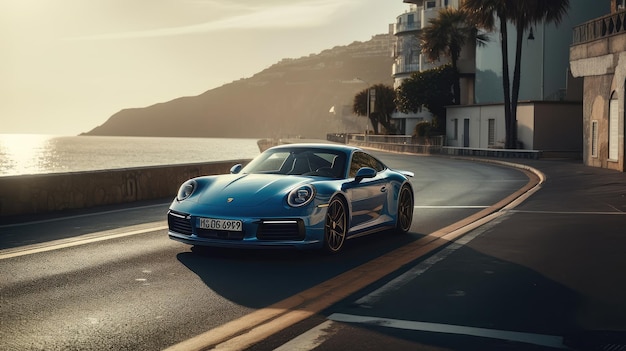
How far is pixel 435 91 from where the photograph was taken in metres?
73.9

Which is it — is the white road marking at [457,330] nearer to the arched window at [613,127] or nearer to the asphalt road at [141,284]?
the asphalt road at [141,284]

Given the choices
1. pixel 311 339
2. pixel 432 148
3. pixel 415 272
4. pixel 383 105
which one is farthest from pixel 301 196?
pixel 383 105

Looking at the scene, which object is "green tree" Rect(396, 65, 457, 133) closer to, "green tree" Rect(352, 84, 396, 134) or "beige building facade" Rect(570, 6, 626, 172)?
"green tree" Rect(352, 84, 396, 134)

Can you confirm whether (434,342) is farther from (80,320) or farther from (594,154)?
(594,154)

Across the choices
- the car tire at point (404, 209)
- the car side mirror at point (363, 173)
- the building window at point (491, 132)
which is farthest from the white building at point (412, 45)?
the car side mirror at point (363, 173)

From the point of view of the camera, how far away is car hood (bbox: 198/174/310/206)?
360 inches

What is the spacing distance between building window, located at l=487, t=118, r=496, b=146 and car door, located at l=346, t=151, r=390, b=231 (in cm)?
4736

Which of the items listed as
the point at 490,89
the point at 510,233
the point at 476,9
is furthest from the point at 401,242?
the point at 490,89

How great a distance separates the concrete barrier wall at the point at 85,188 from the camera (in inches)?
577

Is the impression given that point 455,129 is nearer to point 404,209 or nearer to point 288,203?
point 404,209

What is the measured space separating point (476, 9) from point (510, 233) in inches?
1620

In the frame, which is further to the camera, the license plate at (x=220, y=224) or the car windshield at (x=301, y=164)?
the car windshield at (x=301, y=164)

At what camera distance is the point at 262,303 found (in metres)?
6.85

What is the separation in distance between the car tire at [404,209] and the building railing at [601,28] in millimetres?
20413
